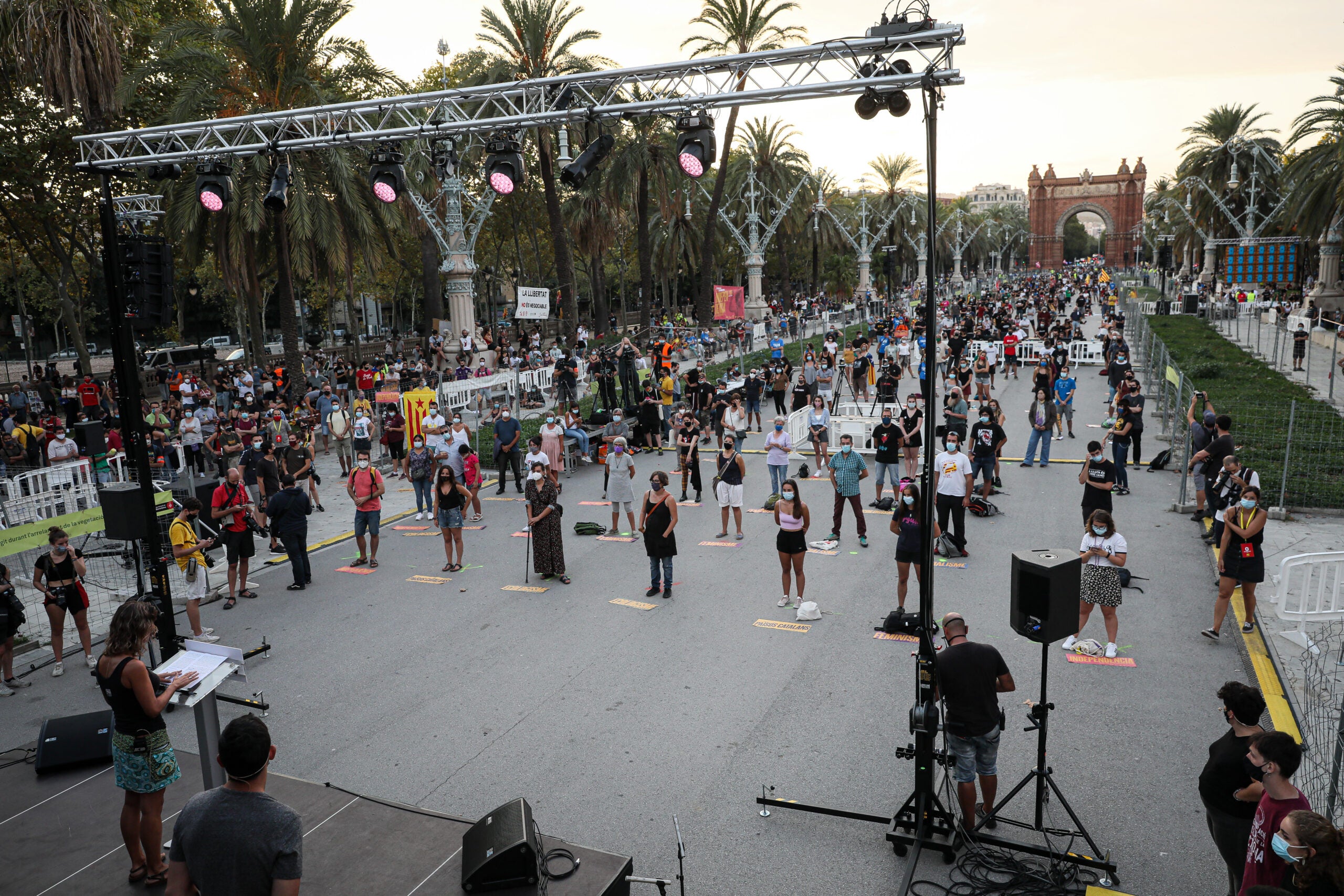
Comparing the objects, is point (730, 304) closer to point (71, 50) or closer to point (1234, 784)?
point (71, 50)

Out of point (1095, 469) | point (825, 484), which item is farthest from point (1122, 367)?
point (1095, 469)

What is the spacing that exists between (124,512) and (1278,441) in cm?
1916

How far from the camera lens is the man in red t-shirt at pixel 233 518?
11000mm

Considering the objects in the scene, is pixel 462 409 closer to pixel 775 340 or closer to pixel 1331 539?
pixel 775 340

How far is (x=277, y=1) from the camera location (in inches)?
872

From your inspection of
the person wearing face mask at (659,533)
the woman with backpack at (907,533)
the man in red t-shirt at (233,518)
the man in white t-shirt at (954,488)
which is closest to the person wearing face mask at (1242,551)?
the woman with backpack at (907,533)

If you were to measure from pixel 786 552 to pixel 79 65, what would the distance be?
58.2 feet

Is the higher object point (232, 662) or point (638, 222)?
point (638, 222)

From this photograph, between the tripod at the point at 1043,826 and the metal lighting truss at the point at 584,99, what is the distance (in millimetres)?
6054

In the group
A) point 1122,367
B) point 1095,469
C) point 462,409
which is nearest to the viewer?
point 1095,469

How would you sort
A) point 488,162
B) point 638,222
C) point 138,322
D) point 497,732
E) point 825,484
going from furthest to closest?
1. point 638,222
2. point 825,484
3. point 488,162
4. point 138,322
5. point 497,732

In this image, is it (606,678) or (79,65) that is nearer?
(606,678)

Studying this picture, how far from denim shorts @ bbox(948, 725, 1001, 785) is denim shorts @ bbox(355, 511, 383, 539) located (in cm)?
904

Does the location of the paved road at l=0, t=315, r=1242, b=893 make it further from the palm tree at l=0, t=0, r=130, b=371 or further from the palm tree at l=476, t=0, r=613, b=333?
the palm tree at l=476, t=0, r=613, b=333
